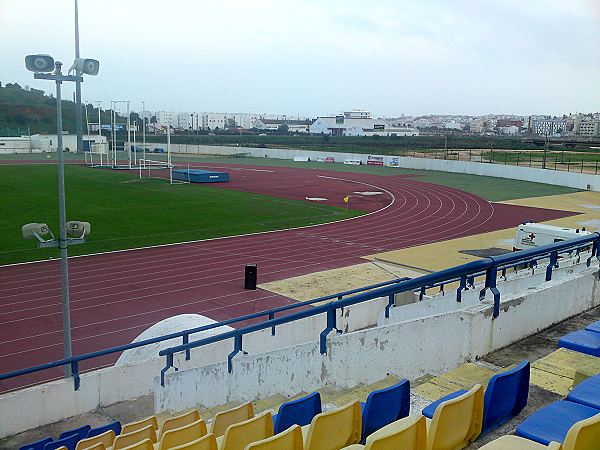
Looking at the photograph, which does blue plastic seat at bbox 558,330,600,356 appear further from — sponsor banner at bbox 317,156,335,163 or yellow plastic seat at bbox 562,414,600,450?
sponsor banner at bbox 317,156,335,163

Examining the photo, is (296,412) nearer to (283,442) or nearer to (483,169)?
(283,442)

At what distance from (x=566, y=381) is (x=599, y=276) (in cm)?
388

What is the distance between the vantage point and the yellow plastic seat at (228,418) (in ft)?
19.7

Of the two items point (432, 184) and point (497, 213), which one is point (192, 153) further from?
point (497, 213)

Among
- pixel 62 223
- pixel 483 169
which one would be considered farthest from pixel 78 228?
pixel 483 169

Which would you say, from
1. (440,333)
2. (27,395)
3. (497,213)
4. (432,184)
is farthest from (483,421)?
(432,184)

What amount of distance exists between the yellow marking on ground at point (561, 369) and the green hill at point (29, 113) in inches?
5903

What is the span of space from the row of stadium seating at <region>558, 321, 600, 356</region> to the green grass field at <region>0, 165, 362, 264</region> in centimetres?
2309

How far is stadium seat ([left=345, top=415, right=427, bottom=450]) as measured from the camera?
3.36 meters

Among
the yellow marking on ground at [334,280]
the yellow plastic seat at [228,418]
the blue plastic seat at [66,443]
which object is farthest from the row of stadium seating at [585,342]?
the yellow marking on ground at [334,280]

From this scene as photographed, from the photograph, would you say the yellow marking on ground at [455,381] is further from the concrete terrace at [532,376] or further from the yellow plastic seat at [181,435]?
the yellow plastic seat at [181,435]

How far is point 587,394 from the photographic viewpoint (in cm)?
438

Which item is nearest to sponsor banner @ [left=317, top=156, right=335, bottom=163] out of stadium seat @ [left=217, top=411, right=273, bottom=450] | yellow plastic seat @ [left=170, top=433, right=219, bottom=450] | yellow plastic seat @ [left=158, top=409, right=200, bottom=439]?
yellow plastic seat @ [left=158, top=409, right=200, bottom=439]

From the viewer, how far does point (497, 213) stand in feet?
A: 131
